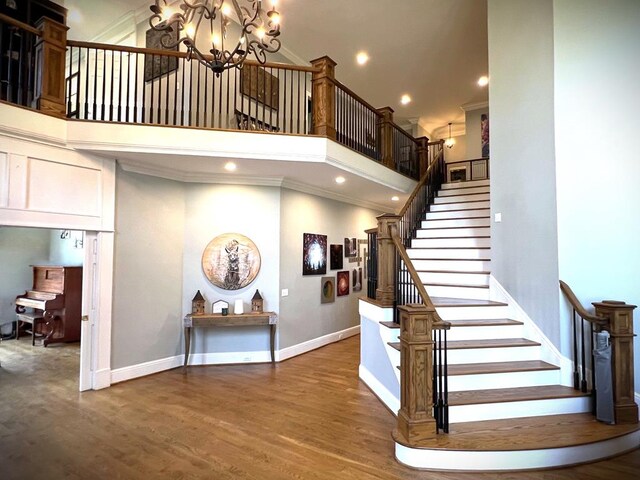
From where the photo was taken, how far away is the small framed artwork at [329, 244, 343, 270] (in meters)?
6.93

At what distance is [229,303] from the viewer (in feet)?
17.9

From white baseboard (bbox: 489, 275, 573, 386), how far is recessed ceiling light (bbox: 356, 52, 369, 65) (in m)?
5.01

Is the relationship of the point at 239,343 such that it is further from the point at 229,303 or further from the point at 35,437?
the point at 35,437

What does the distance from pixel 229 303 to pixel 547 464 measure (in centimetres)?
427

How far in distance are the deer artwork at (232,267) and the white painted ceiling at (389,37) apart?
3.93 metres

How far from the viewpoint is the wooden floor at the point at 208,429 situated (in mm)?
2654

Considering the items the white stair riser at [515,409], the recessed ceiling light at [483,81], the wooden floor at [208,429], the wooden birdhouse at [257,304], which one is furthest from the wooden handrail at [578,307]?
the recessed ceiling light at [483,81]

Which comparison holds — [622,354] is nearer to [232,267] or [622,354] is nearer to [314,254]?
[314,254]

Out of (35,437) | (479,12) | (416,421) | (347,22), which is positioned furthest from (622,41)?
(35,437)

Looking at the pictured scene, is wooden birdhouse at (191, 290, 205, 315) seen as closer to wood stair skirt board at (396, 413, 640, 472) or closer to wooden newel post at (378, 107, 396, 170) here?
wood stair skirt board at (396, 413, 640, 472)

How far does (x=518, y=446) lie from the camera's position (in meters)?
2.61

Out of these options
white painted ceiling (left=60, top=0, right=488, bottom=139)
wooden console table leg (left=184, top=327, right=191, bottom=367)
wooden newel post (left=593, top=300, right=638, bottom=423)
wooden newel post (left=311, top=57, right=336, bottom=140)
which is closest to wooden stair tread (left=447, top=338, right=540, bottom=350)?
wooden newel post (left=593, top=300, right=638, bottom=423)

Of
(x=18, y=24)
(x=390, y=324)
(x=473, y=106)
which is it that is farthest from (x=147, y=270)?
(x=473, y=106)

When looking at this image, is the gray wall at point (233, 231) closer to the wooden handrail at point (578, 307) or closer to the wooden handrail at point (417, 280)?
the wooden handrail at point (417, 280)
